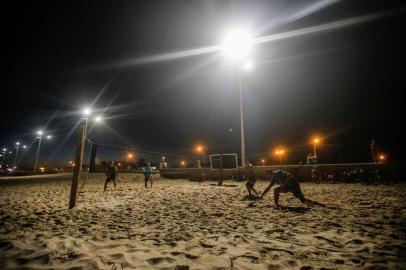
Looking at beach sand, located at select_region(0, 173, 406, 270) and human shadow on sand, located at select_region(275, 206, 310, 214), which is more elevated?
human shadow on sand, located at select_region(275, 206, 310, 214)

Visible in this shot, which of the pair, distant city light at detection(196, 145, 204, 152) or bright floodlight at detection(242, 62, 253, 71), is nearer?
bright floodlight at detection(242, 62, 253, 71)

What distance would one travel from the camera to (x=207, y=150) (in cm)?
4088

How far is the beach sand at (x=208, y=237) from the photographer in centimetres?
312

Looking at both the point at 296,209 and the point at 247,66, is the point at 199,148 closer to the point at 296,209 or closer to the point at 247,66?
the point at 247,66

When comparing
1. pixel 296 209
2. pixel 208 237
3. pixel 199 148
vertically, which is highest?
pixel 199 148

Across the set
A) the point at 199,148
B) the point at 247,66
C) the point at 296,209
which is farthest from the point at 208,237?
the point at 199,148

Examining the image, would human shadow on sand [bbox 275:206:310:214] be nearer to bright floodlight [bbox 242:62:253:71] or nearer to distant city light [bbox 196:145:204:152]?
bright floodlight [bbox 242:62:253:71]

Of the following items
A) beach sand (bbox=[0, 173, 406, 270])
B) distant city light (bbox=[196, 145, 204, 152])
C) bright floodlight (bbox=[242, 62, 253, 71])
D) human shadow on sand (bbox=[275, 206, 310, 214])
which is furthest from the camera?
distant city light (bbox=[196, 145, 204, 152])

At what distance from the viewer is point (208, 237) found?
13.7 feet

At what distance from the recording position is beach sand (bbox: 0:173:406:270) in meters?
3.12

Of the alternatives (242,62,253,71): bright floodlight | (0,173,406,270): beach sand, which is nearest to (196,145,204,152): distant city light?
(242,62,253,71): bright floodlight

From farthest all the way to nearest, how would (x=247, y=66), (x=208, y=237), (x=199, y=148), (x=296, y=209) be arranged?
1. (x=199, y=148)
2. (x=247, y=66)
3. (x=296, y=209)
4. (x=208, y=237)

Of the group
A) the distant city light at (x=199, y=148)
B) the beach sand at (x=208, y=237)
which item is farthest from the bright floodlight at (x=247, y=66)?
the distant city light at (x=199, y=148)

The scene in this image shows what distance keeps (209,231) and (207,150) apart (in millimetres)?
36370
